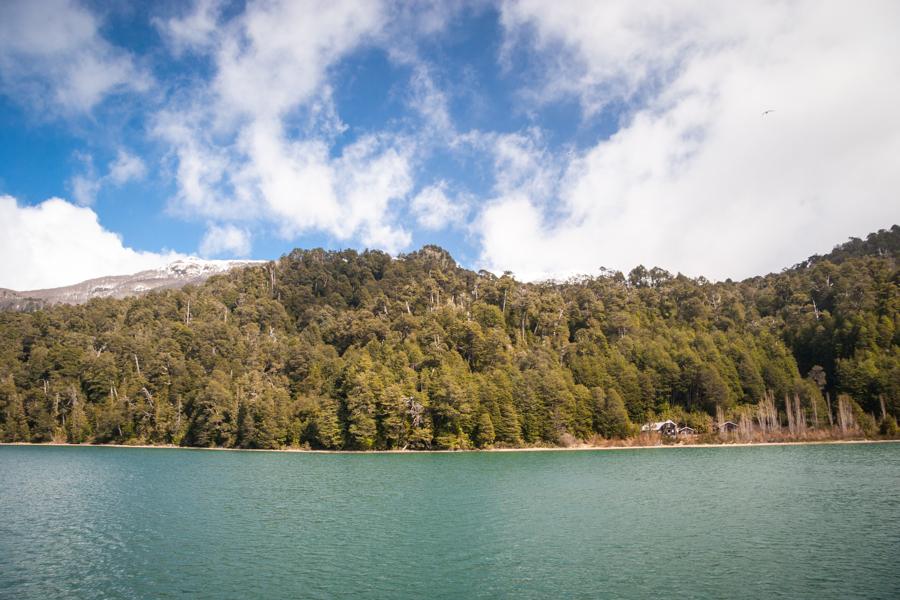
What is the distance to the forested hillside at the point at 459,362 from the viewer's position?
8662 cm

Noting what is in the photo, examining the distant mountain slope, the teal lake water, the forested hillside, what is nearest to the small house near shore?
the forested hillside

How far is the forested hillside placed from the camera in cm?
8662

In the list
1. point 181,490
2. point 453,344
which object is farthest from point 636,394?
point 181,490

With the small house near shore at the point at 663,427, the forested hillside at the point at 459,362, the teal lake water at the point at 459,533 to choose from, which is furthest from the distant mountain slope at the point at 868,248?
the teal lake water at the point at 459,533

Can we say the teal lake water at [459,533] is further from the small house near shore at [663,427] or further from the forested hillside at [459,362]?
the small house near shore at [663,427]

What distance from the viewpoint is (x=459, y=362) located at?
101 m

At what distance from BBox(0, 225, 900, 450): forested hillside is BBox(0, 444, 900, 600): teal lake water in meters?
34.3

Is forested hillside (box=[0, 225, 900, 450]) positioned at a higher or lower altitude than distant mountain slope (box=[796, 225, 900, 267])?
lower

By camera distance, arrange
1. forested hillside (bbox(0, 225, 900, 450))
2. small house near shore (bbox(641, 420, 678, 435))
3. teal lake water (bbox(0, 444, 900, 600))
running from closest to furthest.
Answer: teal lake water (bbox(0, 444, 900, 600)) → forested hillside (bbox(0, 225, 900, 450)) → small house near shore (bbox(641, 420, 678, 435))

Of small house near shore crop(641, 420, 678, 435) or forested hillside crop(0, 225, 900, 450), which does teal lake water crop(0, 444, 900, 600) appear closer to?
forested hillside crop(0, 225, 900, 450)

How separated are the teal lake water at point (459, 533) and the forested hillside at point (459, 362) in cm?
3428

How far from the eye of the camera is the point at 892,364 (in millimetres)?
86688

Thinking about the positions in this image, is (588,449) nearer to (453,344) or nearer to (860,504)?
(453,344)

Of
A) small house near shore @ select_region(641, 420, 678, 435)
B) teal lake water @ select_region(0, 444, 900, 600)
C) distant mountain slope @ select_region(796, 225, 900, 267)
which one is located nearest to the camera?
teal lake water @ select_region(0, 444, 900, 600)
